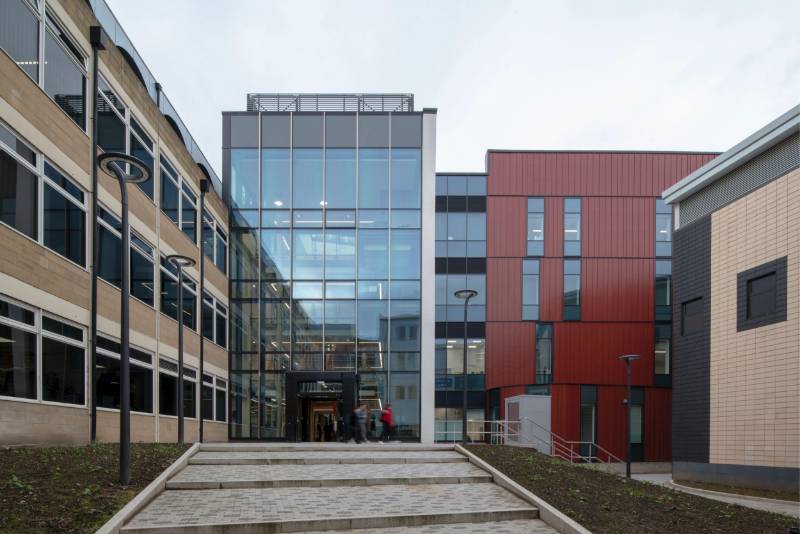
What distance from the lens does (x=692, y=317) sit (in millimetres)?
28297

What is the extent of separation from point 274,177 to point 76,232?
15.5 metres

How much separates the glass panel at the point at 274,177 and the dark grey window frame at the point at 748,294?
18315mm

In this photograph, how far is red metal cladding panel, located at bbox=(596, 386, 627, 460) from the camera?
3828cm

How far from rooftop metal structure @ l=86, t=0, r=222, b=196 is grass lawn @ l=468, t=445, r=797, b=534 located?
15227 millimetres

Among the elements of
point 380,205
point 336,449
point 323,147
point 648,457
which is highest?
point 323,147

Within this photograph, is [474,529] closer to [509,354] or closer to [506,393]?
[509,354]

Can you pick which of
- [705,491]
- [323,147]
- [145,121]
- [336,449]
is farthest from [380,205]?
[705,491]

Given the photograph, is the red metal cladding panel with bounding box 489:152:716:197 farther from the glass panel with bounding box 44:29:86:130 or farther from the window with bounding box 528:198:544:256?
the glass panel with bounding box 44:29:86:130

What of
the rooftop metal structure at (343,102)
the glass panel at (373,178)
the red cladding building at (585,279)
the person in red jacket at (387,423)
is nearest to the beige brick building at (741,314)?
the red cladding building at (585,279)

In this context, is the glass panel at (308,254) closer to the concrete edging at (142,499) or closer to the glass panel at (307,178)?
the glass panel at (307,178)

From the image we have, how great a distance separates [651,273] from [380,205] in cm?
1686

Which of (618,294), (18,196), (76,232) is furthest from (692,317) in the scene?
(18,196)

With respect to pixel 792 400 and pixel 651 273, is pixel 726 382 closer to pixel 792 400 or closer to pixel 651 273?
pixel 792 400

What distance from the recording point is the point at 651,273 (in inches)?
1560
